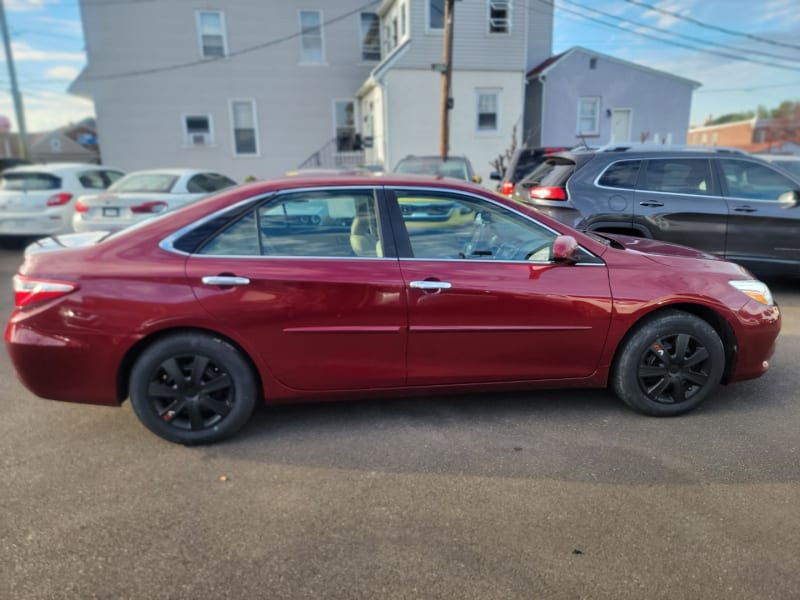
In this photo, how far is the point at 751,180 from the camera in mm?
6133

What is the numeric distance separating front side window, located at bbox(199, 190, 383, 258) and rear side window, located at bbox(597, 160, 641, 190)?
386 centimetres

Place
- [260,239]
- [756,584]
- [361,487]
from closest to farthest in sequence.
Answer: [756,584] → [361,487] → [260,239]

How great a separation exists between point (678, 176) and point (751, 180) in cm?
84

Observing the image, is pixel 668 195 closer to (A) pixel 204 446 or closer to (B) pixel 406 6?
(A) pixel 204 446

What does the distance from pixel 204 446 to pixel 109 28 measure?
20265 millimetres

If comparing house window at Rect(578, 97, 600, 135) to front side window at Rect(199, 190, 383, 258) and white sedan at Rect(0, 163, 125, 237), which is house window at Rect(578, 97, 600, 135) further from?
front side window at Rect(199, 190, 383, 258)

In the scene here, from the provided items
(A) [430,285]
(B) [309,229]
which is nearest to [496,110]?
(B) [309,229]

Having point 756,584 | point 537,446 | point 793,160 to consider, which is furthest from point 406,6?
point 756,584

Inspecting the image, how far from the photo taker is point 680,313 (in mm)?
3453

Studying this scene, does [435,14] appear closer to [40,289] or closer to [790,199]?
[790,199]

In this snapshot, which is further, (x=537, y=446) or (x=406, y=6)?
(x=406, y=6)

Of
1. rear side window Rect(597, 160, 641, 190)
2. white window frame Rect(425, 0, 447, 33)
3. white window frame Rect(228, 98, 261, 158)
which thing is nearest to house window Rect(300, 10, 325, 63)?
white window frame Rect(228, 98, 261, 158)

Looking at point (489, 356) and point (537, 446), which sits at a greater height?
point (489, 356)

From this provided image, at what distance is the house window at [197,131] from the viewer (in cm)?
1938
